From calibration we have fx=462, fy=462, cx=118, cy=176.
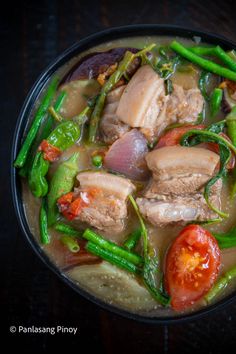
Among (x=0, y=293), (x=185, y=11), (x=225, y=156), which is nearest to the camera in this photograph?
(x=225, y=156)

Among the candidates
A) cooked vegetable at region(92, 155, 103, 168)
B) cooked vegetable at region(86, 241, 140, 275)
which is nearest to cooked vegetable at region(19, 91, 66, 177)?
cooked vegetable at region(92, 155, 103, 168)

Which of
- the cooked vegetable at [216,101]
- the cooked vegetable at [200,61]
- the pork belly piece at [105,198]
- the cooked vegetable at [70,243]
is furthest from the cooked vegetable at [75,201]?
the cooked vegetable at [200,61]

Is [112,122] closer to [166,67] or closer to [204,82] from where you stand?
[166,67]

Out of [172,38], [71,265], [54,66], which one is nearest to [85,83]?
[54,66]

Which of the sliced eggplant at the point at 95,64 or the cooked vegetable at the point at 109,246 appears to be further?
the sliced eggplant at the point at 95,64

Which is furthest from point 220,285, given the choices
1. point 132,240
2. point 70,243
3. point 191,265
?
point 70,243

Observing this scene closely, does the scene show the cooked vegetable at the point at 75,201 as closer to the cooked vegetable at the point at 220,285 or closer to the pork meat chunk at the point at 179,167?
the pork meat chunk at the point at 179,167

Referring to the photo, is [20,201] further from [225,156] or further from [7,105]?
[225,156]
